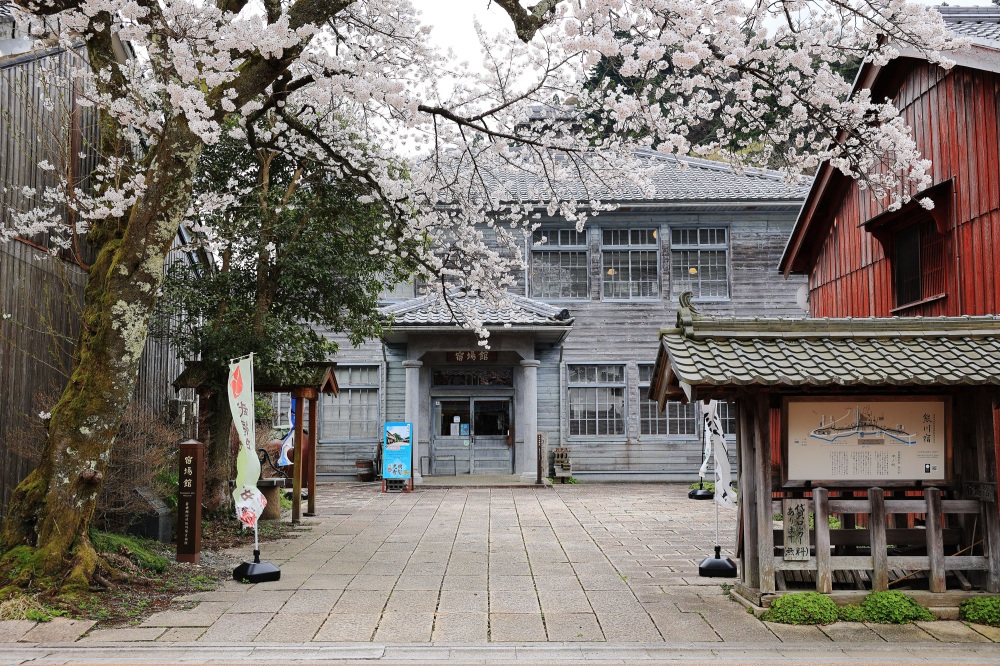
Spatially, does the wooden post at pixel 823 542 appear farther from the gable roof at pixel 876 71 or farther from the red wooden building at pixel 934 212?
the gable roof at pixel 876 71

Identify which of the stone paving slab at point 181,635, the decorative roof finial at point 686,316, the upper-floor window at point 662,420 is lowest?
the stone paving slab at point 181,635

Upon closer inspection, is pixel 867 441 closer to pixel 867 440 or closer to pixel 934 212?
pixel 867 440

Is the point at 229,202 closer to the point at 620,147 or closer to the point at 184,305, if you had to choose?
the point at 184,305

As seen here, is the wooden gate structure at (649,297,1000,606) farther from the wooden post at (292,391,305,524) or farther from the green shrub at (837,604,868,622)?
the wooden post at (292,391,305,524)

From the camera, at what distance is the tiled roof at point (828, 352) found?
6980 mm

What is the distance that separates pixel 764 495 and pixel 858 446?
39.6 inches

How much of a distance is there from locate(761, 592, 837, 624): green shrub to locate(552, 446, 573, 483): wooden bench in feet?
44.9

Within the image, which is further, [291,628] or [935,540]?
[935,540]

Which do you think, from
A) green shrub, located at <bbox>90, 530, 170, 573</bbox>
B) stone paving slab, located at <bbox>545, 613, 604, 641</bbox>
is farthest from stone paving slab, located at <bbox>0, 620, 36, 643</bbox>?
stone paving slab, located at <bbox>545, 613, 604, 641</bbox>

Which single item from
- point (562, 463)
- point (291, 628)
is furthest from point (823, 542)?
point (562, 463)

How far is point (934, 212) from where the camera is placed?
1050 cm

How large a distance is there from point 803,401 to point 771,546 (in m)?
1.31

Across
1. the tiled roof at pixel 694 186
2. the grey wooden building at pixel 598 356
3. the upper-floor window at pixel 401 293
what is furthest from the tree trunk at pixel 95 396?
the upper-floor window at pixel 401 293

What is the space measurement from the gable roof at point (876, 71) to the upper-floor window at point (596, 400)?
6.90 m
